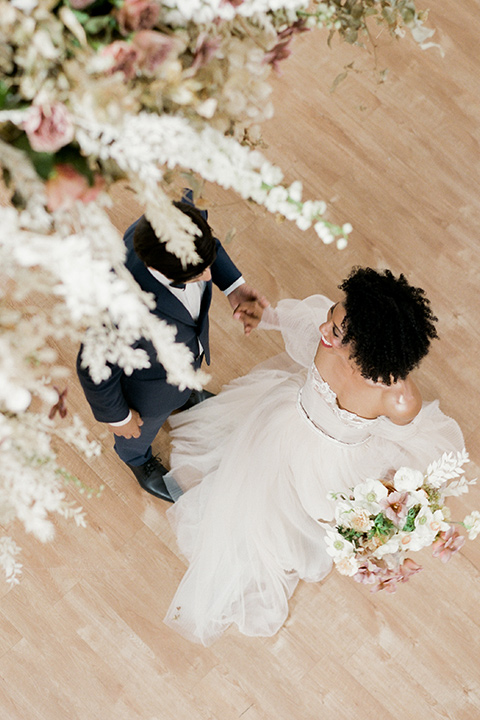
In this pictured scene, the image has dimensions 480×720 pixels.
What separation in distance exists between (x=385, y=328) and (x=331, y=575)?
130 centimetres

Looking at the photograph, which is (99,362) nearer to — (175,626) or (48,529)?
(48,529)

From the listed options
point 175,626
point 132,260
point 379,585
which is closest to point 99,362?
point 132,260

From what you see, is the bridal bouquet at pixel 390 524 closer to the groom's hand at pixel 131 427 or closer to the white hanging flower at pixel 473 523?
the white hanging flower at pixel 473 523

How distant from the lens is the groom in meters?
1.38

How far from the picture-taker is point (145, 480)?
2.33 metres

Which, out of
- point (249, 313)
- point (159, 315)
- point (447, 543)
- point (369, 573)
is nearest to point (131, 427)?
point (159, 315)

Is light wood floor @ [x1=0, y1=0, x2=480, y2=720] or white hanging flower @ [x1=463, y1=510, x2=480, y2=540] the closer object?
white hanging flower @ [x1=463, y1=510, x2=480, y2=540]

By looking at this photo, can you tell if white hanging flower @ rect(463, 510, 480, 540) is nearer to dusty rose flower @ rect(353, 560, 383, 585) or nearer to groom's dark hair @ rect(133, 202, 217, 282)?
dusty rose flower @ rect(353, 560, 383, 585)

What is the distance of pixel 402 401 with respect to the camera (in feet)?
5.30

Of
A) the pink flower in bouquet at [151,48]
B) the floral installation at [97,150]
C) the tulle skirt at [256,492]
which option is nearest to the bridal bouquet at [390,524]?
the tulle skirt at [256,492]

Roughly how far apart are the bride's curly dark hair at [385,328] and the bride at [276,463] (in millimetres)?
151

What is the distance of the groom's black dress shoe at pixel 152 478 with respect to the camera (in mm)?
2328

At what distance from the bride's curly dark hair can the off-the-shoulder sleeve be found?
0.51m

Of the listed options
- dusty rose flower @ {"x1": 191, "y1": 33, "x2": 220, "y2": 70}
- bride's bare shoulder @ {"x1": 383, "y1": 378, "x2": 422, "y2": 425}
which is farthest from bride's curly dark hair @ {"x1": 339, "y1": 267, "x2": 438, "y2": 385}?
dusty rose flower @ {"x1": 191, "y1": 33, "x2": 220, "y2": 70}
